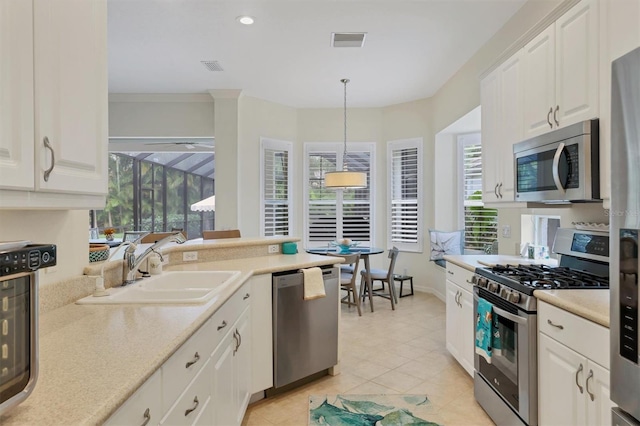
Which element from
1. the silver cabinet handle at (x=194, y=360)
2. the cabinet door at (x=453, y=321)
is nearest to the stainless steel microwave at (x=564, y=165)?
the cabinet door at (x=453, y=321)

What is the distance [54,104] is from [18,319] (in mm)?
689

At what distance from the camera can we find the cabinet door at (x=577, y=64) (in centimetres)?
Answer: 197

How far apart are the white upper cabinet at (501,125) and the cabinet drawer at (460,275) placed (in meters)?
0.61

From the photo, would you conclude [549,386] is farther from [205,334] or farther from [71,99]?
[71,99]

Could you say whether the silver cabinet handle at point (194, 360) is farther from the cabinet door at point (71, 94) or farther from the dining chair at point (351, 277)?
the dining chair at point (351, 277)

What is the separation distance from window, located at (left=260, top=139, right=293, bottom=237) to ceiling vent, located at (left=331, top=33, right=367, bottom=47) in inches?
92.4

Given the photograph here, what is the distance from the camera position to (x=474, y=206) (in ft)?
17.6

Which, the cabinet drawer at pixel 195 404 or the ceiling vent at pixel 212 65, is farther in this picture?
the ceiling vent at pixel 212 65

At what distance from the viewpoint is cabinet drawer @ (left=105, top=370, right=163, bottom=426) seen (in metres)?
0.93

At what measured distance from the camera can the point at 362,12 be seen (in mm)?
3352

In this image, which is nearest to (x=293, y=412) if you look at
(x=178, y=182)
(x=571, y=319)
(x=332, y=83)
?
(x=571, y=319)

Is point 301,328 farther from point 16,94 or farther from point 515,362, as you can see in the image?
point 16,94

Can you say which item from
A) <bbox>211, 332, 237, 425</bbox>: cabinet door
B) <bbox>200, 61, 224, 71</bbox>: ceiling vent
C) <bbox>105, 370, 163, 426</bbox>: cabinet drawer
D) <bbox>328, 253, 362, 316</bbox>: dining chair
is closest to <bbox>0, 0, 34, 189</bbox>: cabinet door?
<bbox>105, 370, 163, 426</bbox>: cabinet drawer

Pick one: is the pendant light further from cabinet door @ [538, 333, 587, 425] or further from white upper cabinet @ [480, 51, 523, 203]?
cabinet door @ [538, 333, 587, 425]
